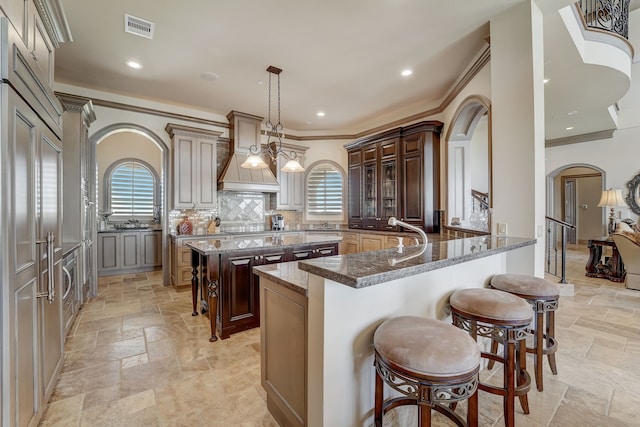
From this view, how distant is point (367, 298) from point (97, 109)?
5180mm

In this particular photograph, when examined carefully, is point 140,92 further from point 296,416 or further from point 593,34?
point 593,34

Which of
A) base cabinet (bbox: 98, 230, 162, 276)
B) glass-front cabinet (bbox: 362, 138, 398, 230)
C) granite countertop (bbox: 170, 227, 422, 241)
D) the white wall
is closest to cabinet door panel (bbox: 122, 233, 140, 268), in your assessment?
base cabinet (bbox: 98, 230, 162, 276)

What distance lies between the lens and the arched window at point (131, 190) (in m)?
6.05

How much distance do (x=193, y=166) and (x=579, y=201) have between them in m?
12.0

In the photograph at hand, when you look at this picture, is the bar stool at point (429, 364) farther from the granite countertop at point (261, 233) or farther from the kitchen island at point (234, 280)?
the granite countertop at point (261, 233)

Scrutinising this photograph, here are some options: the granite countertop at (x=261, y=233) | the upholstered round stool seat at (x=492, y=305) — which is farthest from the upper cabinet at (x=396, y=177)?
the upholstered round stool seat at (x=492, y=305)

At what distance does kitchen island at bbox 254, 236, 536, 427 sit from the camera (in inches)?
49.6

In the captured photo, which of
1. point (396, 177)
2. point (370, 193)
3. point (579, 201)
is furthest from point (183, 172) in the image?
point (579, 201)

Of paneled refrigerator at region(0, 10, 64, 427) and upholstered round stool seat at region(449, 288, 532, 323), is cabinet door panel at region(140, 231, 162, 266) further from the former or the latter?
upholstered round stool seat at region(449, 288, 532, 323)

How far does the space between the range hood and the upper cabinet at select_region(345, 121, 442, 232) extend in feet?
5.76

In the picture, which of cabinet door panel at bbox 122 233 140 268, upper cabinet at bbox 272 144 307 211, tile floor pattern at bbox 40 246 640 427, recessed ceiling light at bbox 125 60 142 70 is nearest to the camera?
tile floor pattern at bbox 40 246 640 427

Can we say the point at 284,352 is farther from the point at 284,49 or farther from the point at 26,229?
the point at 284,49

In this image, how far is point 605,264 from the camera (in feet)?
16.8

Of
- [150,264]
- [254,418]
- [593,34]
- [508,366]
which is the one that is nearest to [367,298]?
[508,366]
